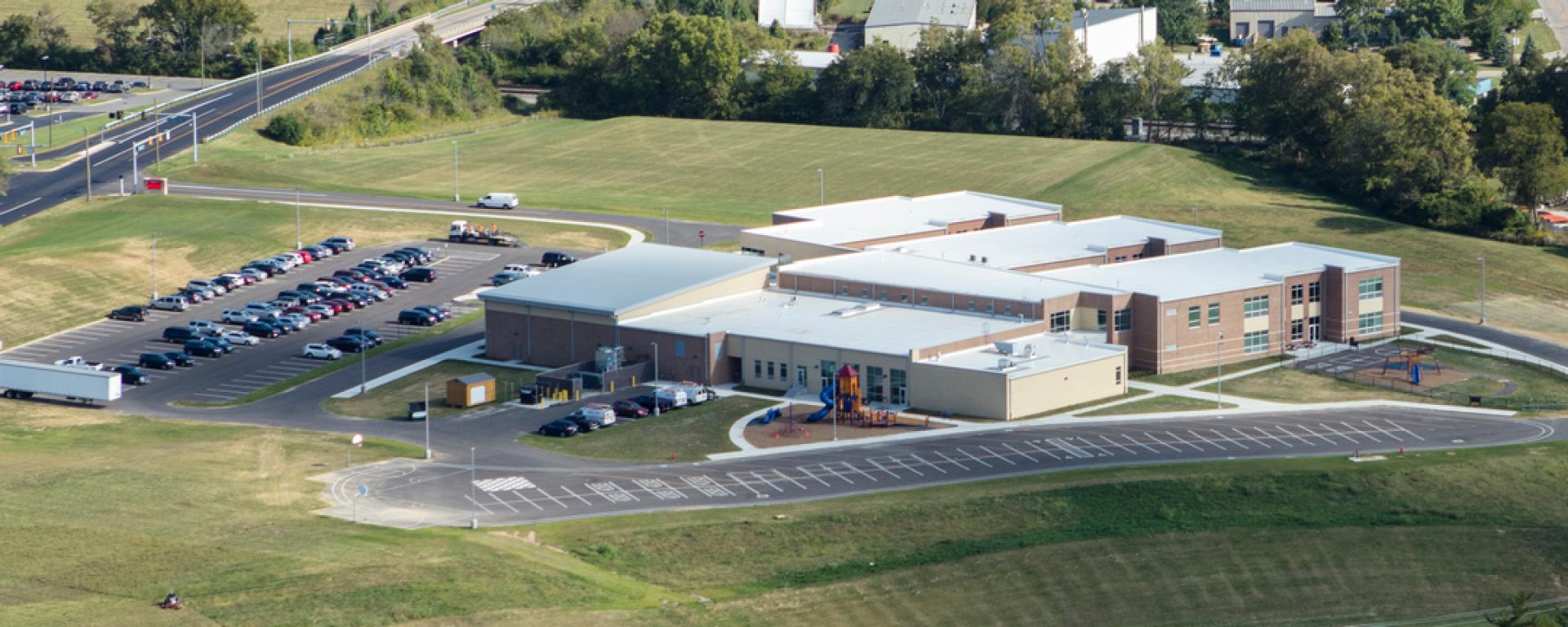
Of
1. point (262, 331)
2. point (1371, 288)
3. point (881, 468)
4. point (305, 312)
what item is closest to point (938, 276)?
point (1371, 288)

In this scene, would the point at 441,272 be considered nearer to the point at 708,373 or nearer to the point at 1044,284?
the point at 708,373

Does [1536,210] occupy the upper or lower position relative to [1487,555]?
upper

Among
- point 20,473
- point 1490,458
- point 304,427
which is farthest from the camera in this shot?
point 304,427

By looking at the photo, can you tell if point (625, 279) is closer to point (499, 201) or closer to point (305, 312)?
point (305, 312)

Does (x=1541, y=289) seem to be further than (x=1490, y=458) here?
Yes

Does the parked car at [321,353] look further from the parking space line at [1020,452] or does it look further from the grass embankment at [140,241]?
the parking space line at [1020,452]

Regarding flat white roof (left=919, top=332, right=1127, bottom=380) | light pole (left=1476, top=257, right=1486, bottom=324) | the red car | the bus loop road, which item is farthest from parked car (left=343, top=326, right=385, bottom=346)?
light pole (left=1476, top=257, right=1486, bottom=324)

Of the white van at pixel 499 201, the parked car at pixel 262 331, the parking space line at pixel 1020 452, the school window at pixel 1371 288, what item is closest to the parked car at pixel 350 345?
the parked car at pixel 262 331

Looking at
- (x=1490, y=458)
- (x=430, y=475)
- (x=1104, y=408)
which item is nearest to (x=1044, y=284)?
(x=1104, y=408)
